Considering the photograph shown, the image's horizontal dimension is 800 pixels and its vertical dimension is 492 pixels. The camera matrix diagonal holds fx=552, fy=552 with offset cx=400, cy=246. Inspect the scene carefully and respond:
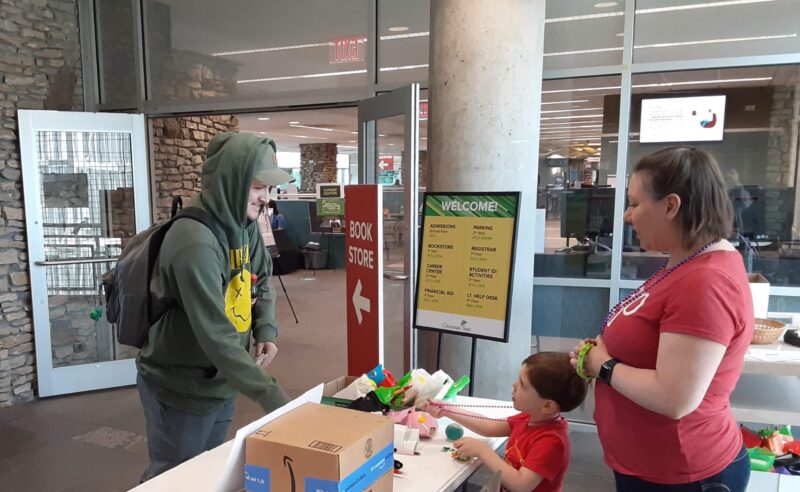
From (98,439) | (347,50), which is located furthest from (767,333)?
(98,439)

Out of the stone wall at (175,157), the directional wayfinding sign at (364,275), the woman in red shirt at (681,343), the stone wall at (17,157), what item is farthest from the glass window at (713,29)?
the stone wall at (17,157)

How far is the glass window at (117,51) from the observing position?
4.54 m

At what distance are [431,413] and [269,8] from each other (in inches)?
137

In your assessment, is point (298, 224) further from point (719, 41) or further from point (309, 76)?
point (719, 41)

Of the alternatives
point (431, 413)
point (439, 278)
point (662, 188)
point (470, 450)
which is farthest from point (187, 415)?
point (662, 188)

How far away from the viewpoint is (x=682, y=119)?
329 cm

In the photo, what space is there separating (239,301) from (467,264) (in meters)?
1.00

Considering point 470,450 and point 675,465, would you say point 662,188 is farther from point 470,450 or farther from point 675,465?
point 470,450

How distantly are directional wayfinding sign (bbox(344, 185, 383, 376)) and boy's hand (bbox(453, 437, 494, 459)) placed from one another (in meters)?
0.74

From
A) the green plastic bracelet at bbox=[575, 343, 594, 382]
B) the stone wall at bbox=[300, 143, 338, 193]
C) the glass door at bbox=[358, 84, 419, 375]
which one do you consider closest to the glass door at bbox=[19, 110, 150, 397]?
the glass door at bbox=[358, 84, 419, 375]

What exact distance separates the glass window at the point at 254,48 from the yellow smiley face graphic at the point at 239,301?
7.56ft

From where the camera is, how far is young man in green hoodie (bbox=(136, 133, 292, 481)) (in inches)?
60.3

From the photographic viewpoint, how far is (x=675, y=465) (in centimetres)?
123

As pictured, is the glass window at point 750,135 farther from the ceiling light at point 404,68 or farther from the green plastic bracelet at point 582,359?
the green plastic bracelet at point 582,359
